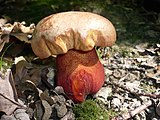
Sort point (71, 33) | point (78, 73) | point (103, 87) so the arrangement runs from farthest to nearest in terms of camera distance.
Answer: point (103, 87), point (78, 73), point (71, 33)

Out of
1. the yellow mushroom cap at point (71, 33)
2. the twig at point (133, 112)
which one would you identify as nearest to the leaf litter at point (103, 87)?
the twig at point (133, 112)

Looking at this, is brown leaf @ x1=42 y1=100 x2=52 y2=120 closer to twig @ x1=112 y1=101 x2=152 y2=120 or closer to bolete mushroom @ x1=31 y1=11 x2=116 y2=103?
bolete mushroom @ x1=31 y1=11 x2=116 y2=103

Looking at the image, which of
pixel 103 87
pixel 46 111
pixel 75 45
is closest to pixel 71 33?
pixel 75 45

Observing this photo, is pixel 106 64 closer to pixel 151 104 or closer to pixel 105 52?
pixel 105 52

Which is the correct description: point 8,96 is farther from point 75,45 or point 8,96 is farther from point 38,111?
point 75,45

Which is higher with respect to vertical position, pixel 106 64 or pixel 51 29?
pixel 51 29

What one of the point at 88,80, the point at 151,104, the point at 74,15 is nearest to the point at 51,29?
the point at 74,15

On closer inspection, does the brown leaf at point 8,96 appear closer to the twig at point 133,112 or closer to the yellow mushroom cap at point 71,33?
the yellow mushroom cap at point 71,33
